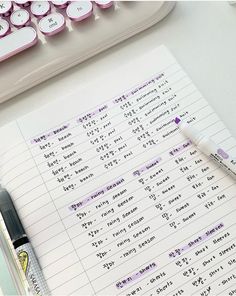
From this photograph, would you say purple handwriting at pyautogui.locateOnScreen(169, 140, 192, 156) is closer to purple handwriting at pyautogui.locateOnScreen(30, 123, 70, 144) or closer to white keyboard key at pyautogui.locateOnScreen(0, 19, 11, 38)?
purple handwriting at pyautogui.locateOnScreen(30, 123, 70, 144)

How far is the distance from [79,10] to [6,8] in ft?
0.29

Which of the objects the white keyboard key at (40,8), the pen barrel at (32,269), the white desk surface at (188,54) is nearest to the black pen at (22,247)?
the pen barrel at (32,269)

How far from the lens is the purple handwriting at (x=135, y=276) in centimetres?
42

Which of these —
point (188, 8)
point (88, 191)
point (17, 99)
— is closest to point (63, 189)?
point (88, 191)

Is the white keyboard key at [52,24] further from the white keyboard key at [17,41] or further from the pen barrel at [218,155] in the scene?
the pen barrel at [218,155]

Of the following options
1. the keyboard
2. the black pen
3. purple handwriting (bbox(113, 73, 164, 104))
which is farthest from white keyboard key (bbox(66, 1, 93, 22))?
the black pen

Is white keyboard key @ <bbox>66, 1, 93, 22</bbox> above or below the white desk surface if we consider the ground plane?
above

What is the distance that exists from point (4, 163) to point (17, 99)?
0.28ft

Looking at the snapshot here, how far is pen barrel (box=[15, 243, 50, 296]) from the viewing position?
Answer: 0.42 metres

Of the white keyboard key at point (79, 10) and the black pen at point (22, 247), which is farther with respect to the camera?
the white keyboard key at point (79, 10)

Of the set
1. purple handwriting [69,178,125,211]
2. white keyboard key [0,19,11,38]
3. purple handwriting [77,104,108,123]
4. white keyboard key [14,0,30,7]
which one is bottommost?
purple handwriting [69,178,125,211]

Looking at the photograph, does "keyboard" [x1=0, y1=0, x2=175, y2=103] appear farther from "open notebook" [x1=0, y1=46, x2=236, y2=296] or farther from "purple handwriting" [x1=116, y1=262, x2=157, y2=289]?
"purple handwriting" [x1=116, y1=262, x2=157, y2=289]

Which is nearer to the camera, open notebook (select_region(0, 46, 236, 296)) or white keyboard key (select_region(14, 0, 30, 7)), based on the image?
open notebook (select_region(0, 46, 236, 296))

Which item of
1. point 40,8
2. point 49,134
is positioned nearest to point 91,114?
point 49,134
